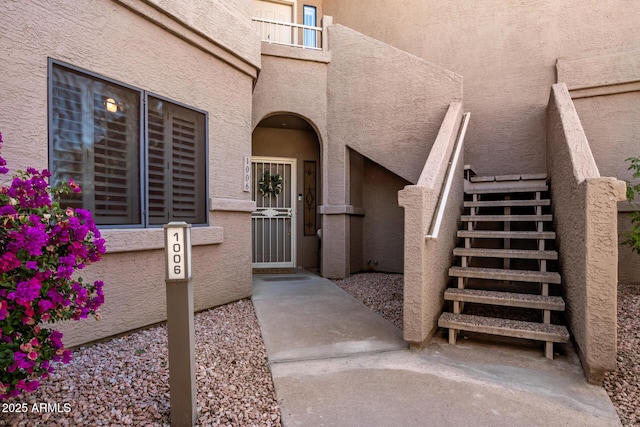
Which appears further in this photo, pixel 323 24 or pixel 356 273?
pixel 356 273

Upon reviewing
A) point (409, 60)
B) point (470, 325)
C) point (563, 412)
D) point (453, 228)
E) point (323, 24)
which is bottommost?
point (563, 412)

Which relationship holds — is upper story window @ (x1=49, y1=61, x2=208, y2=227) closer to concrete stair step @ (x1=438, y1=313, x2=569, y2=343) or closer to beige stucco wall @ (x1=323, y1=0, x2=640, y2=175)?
concrete stair step @ (x1=438, y1=313, x2=569, y2=343)

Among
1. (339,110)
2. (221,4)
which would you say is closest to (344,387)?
(221,4)

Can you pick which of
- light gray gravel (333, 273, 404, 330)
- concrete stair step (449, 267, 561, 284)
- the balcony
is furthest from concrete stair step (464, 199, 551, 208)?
the balcony

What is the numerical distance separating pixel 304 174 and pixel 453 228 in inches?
171

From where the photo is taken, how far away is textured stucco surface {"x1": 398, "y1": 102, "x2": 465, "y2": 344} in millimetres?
3277

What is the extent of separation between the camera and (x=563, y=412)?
236 cm

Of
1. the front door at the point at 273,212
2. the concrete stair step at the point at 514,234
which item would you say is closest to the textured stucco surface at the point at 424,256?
the concrete stair step at the point at 514,234

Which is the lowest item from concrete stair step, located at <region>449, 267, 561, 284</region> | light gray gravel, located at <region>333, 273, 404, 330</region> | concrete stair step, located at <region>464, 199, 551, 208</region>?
light gray gravel, located at <region>333, 273, 404, 330</region>

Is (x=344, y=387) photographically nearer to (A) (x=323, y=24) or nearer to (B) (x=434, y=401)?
(B) (x=434, y=401)

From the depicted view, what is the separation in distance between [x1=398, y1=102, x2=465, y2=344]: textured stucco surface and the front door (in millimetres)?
4463

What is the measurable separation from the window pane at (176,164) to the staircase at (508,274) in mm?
3050

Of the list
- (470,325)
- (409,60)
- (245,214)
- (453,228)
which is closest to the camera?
(470,325)

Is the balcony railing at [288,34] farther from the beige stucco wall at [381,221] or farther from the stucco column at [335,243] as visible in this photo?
the stucco column at [335,243]
